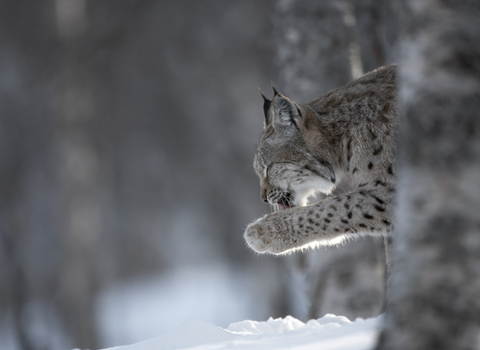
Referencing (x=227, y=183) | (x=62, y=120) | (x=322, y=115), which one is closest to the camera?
(x=322, y=115)

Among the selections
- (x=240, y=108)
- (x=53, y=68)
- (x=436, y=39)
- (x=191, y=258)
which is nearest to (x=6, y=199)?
(x=53, y=68)

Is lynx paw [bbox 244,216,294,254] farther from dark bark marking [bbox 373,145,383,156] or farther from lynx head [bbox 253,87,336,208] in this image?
dark bark marking [bbox 373,145,383,156]

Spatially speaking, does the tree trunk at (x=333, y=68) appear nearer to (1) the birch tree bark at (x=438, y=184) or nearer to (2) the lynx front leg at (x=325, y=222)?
(2) the lynx front leg at (x=325, y=222)

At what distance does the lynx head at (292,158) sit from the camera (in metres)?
2.63

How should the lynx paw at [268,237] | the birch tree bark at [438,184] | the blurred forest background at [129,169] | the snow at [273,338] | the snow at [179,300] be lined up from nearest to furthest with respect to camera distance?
the birch tree bark at [438,184] → the snow at [273,338] → the lynx paw at [268,237] → the blurred forest background at [129,169] → the snow at [179,300]

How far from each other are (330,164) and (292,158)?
211 millimetres

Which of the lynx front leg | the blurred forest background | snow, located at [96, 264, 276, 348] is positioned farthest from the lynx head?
snow, located at [96, 264, 276, 348]

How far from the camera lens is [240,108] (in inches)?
388

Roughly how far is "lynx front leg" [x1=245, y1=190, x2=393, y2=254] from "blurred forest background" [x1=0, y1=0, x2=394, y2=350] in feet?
17.9

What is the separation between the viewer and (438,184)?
109 cm

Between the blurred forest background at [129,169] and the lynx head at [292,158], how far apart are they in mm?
5198

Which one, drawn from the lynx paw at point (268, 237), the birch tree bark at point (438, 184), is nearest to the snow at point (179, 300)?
the lynx paw at point (268, 237)

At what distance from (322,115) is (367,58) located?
5.28 ft

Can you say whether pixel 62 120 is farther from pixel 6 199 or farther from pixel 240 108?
pixel 240 108
